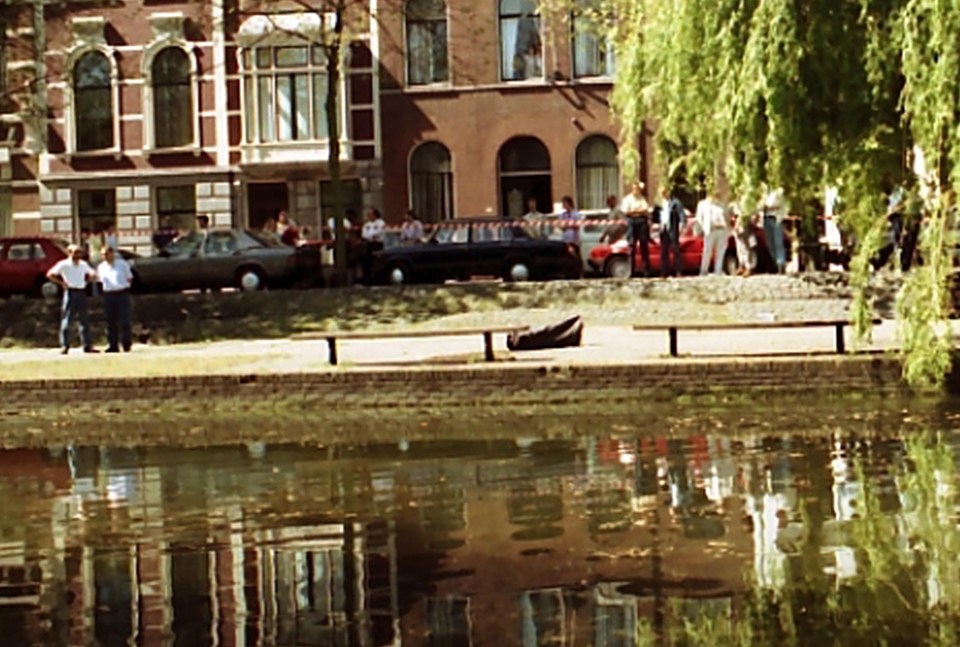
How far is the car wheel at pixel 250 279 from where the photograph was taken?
122 ft

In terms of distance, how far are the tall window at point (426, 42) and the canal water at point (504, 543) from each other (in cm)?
2971

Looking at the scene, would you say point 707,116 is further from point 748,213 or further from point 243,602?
point 243,602

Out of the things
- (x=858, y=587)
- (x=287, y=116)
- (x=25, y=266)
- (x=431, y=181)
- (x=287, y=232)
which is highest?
(x=287, y=116)

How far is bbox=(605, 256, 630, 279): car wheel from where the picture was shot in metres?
35.6

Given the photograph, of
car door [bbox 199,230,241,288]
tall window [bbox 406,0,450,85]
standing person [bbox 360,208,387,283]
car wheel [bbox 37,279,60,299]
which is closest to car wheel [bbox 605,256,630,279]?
standing person [bbox 360,208,387,283]

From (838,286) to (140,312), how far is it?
12446 mm

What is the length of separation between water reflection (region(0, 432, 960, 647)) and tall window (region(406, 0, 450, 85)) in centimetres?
3027

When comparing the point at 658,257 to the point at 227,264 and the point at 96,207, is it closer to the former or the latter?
the point at 227,264

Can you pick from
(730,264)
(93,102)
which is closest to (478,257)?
(730,264)

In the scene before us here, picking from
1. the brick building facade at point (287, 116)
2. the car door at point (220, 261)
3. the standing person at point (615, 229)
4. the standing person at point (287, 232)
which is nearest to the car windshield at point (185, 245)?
the car door at point (220, 261)

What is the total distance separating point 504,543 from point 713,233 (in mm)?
19979

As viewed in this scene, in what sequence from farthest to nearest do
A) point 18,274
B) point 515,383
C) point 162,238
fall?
1. point 162,238
2. point 18,274
3. point 515,383

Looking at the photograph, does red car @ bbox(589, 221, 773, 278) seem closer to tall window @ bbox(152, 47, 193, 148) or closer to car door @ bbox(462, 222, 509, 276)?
car door @ bbox(462, 222, 509, 276)

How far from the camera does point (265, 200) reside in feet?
A: 159
